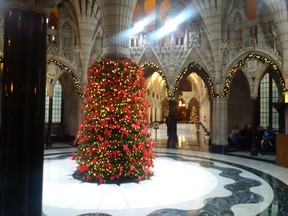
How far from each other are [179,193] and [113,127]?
2.42m

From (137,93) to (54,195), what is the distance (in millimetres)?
3415

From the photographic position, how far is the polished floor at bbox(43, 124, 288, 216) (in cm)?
545

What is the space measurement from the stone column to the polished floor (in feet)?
8.18

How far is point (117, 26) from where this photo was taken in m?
8.38

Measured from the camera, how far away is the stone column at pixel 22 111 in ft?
9.45

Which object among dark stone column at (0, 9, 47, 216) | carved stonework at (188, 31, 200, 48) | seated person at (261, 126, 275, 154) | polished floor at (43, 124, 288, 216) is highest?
carved stonework at (188, 31, 200, 48)

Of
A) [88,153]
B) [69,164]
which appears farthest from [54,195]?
[69,164]

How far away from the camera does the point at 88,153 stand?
309 inches

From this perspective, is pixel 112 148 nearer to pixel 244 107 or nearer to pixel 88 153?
pixel 88 153

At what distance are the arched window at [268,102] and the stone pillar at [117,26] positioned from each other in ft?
37.7

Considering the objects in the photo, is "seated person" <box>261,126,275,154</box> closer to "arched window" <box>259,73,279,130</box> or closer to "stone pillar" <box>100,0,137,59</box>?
"arched window" <box>259,73,279,130</box>

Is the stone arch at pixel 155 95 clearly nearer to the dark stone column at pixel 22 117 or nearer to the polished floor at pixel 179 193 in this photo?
the polished floor at pixel 179 193

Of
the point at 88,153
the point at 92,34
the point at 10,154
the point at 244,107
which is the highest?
the point at 92,34

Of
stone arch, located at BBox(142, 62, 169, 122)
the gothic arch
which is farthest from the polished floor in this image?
stone arch, located at BBox(142, 62, 169, 122)
